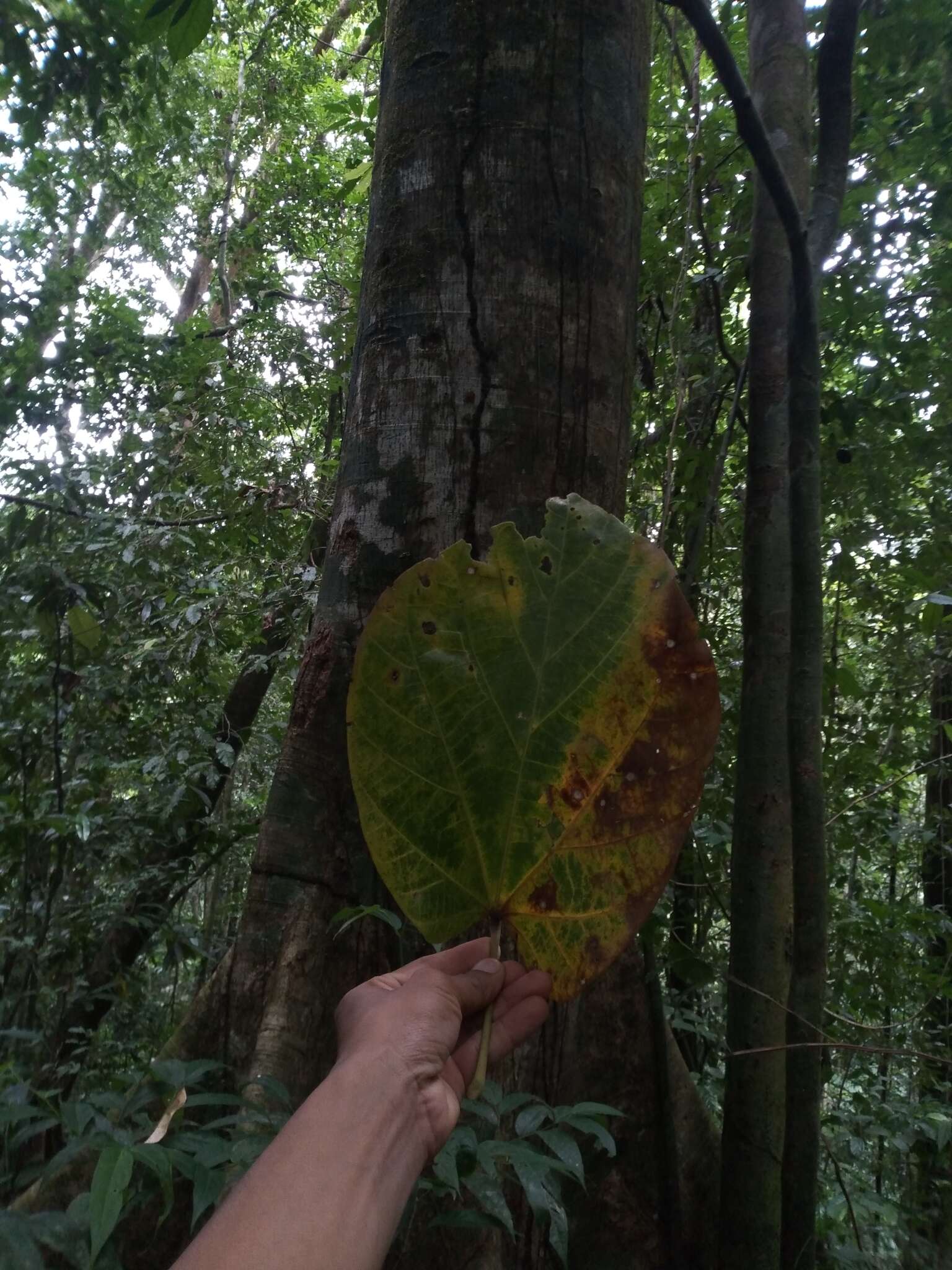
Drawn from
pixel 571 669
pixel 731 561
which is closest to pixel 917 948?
pixel 731 561

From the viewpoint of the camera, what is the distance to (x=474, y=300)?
1.31 metres

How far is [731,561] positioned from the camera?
9.50 ft

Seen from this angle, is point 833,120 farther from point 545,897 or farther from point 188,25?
point 545,897

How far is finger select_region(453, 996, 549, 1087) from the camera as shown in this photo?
3.06 feet

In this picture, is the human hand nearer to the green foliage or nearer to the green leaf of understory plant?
the green foliage

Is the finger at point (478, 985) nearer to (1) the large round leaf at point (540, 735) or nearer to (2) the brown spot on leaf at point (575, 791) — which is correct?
(1) the large round leaf at point (540, 735)

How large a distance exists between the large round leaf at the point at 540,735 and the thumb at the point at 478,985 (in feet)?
0.11

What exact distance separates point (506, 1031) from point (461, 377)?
864 millimetres

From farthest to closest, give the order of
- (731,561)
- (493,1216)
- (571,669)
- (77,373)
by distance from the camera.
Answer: (77,373) < (731,561) < (493,1216) < (571,669)

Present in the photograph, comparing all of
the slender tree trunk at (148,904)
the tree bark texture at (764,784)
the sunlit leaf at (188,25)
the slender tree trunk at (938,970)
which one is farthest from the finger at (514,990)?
the slender tree trunk at (148,904)

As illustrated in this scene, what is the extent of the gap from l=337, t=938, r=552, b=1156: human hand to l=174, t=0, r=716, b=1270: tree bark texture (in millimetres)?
293

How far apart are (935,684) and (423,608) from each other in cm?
313

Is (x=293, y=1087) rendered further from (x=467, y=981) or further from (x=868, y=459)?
(x=868, y=459)

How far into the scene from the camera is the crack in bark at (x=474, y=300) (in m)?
1.27
